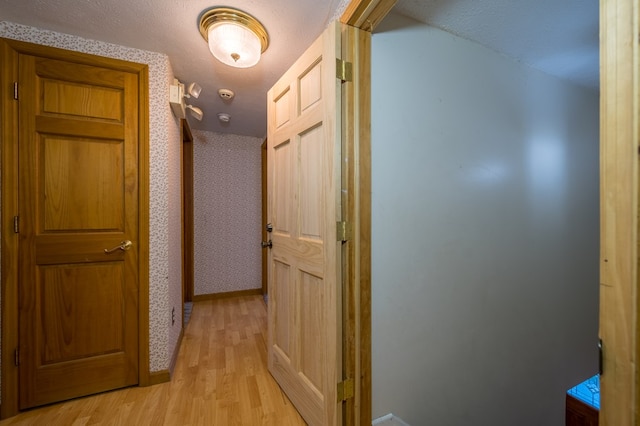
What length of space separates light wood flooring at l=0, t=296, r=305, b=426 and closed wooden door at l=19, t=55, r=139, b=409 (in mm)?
113

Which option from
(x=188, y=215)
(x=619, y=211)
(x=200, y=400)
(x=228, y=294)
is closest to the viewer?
(x=619, y=211)

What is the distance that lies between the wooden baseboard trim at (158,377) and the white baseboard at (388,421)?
4.56ft

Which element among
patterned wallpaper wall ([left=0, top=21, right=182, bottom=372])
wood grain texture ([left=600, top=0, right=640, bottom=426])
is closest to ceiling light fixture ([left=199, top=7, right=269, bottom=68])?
patterned wallpaper wall ([left=0, top=21, right=182, bottom=372])

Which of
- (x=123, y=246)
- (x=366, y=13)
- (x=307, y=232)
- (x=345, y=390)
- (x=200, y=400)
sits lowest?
(x=200, y=400)

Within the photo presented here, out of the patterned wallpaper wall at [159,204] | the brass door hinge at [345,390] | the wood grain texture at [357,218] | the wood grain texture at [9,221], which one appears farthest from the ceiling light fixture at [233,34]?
the brass door hinge at [345,390]

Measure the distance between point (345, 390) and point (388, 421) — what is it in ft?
1.11

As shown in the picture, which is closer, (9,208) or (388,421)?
(388,421)

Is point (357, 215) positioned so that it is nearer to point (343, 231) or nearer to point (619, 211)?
point (343, 231)

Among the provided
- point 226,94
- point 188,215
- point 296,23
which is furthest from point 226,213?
point 296,23

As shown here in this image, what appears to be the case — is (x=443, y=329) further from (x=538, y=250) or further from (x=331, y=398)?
(x=538, y=250)

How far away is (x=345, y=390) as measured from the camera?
45.4 inches

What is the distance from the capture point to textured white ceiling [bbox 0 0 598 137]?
4.28ft

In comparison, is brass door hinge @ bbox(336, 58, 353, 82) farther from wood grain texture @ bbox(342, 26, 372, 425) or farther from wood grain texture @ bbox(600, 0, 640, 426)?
wood grain texture @ bbox(600, 0, 640, 426)

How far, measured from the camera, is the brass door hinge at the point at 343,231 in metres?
1.15
